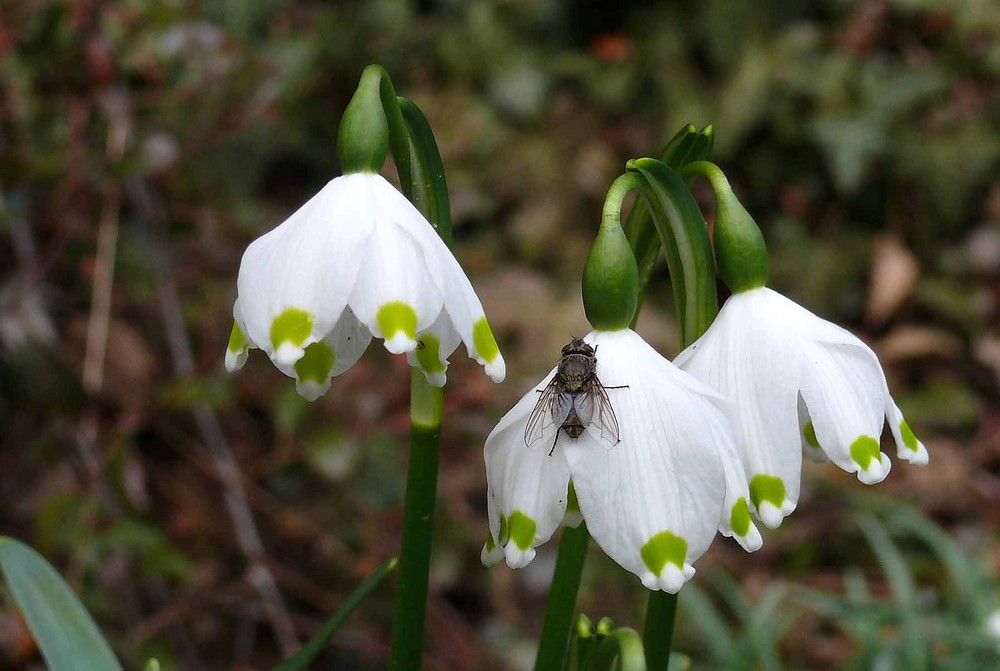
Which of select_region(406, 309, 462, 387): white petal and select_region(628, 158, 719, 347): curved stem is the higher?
select_region(628, 158, 719, 347): curved stem

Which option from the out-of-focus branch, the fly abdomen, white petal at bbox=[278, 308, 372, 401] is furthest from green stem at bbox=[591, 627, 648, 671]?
the out-of-focus branch

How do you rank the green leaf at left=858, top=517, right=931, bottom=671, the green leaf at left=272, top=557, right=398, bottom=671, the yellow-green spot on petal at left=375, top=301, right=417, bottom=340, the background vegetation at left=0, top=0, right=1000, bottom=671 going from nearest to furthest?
the yellow-green spot on petal at left=375, top=301, right=417, bottom=340, the green leaf at left=272, top=557, right=398, bottom=671, the green leaf at left=858, top=517, right=931, bottom=671, the background vegetation at left=0, top=0, right=1000, bottom=671

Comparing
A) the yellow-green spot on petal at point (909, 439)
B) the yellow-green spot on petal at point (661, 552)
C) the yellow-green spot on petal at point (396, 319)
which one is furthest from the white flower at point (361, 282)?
the yellow-green spot on petal at point (909, 439)

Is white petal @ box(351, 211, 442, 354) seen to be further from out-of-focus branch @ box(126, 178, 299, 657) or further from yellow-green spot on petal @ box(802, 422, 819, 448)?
out-of-focus branch @ box(126, 178, 299, 657)

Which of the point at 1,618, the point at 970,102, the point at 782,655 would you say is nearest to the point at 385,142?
the point at 1,618

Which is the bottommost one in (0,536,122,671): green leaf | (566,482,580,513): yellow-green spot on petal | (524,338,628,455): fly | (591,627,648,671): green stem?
(0,536,122,671): green leaf

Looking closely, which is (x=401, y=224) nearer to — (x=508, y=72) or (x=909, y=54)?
(x=508, y=72)
